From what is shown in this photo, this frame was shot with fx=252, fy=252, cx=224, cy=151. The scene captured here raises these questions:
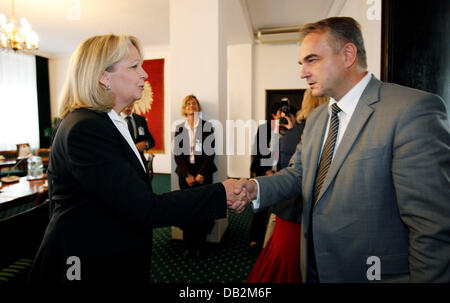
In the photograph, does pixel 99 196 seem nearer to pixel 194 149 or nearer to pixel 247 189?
pixel 247 189

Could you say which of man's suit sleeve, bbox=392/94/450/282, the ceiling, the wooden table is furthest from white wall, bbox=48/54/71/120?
man's suit sleeve, bbox=392/94/450/282

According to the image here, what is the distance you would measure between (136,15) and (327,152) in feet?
19.3

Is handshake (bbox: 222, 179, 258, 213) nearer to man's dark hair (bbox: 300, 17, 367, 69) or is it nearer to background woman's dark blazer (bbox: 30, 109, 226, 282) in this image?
background woman's dark blazer (bbox: 30, 109, 226, 282)

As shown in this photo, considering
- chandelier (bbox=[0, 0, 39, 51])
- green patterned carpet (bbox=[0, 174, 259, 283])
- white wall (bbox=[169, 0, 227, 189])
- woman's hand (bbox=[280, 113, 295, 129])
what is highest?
chandelier (bbox=[0, 0, 39, 51])

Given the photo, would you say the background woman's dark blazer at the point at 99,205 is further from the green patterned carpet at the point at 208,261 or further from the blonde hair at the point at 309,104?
the green patterned carpet at the point at 208,261

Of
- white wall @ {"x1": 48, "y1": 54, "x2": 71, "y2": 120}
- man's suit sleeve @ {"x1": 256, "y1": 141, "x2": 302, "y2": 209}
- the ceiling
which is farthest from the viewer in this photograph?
white wall @ {"x1": 48, "y1": 54, "x2": 71, "y2": 120}

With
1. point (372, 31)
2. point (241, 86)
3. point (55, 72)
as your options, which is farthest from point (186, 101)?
point (55, 72)

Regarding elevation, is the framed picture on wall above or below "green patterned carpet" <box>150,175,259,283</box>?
above

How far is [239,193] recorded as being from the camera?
1.38m

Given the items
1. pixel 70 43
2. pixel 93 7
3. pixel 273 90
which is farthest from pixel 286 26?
pixel 70 43

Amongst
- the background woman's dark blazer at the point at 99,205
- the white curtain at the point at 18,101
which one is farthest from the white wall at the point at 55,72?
the background woman's dark blazer at the point at 99,205

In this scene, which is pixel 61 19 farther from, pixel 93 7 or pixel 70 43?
pixel 70 43

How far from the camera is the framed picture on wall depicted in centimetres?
797

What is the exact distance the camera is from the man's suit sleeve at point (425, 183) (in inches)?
34.3
